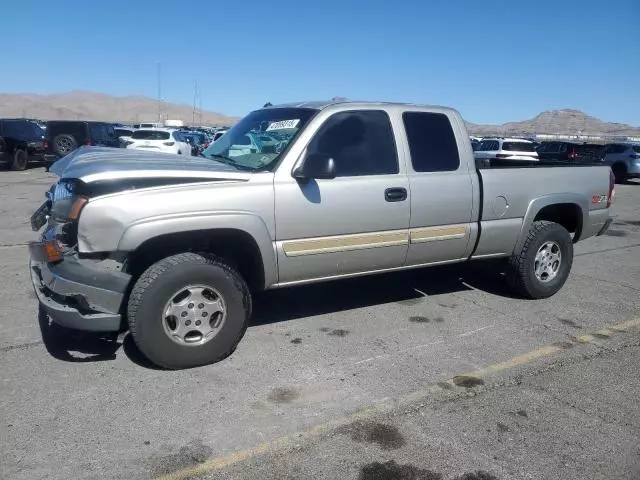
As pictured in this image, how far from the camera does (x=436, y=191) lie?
4953mm

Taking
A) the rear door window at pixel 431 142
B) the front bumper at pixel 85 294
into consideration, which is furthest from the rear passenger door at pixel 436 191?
the front bumper at pixel 85 294

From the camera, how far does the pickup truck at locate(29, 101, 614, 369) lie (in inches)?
147

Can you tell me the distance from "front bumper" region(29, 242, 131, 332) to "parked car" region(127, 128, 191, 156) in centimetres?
1650

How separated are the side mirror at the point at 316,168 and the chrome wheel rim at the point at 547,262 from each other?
2765 mm

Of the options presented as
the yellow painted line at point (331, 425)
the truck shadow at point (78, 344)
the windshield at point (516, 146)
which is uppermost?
the windshield at point (516, 146)

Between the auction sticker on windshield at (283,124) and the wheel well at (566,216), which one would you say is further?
the wheel well at (566,216)

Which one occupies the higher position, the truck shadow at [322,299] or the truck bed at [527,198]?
the truck bed at [527,198]

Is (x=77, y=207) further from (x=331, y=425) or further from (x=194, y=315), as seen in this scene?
(x=331, y=425)

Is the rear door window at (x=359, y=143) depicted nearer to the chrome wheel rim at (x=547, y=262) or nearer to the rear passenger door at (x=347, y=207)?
the rear passenger door at (x=347, y=207)

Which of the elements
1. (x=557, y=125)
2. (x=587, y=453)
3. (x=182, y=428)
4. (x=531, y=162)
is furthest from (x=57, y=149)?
(x=557, y=125)

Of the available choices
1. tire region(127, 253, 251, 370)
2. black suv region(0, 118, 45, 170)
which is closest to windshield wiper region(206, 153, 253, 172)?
tire region(127, 253, 251, 370)

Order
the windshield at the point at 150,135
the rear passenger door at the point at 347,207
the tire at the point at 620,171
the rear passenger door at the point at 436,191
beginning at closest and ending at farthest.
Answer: the rear passenger door at the point at 347,207, the rear passenger door at the point at 436,191, the windshield at the point at 150,135, the tire at the point at 620,171

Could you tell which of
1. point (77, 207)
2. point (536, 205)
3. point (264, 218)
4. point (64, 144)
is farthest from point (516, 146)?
point (77, 207)

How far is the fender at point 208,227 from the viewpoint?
369cm
